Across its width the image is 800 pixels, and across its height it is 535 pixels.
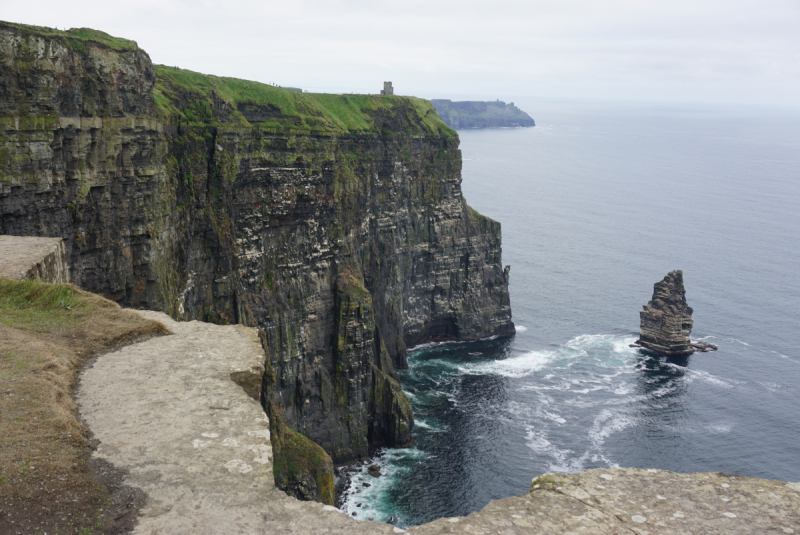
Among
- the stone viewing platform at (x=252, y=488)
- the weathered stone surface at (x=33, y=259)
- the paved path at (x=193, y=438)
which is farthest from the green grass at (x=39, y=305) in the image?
the stone viewing platform at (x=252, y=488)

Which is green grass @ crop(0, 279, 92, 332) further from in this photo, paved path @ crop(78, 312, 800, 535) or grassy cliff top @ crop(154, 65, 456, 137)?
grassy cliff top @ crop(154, 65, 456, 137)

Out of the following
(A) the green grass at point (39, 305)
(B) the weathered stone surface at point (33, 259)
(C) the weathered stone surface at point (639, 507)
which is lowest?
(C) the weathered stone surface at point (639, 507)

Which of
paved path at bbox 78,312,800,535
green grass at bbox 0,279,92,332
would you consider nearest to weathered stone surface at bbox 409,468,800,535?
paved path at bbox 78,312,800,535

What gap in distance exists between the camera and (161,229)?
45031 mm

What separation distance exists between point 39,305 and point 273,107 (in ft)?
171

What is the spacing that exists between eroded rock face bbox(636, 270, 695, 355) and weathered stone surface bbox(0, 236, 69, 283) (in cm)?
9712

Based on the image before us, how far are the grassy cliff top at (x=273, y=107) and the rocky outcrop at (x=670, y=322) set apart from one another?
46.6 meters

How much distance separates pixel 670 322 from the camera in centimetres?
10419

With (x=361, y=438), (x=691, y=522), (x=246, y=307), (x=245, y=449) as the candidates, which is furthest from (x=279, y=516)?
(x=361, y=438)

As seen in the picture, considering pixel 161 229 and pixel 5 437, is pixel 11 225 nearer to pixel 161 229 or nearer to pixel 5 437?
pixel 161 229

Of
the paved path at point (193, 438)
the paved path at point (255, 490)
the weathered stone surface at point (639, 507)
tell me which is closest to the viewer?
the paved path at point (193, 438)

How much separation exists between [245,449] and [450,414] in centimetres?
6902

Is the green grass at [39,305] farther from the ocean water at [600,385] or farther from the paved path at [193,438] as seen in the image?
the ocean water at [600,385]

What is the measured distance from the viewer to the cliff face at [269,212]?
36.2 metres
